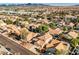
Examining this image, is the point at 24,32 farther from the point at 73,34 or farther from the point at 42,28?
the point at 73,34

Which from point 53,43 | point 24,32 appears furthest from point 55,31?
point 24,32

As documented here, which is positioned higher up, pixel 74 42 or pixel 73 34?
pixel 73 34

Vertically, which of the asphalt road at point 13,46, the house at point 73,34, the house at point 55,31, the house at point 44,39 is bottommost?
the asphalt road at point 13,46

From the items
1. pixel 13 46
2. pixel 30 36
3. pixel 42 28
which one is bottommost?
pixel 13 46

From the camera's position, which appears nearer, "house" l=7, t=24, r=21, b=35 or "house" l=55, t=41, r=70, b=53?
"house" l=55, t=41, r=70, b=53

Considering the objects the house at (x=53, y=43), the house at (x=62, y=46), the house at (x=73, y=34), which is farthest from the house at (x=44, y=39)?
the house at (x=73, y=34)

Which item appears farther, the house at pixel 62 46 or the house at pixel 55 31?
the house at pixel 55 31

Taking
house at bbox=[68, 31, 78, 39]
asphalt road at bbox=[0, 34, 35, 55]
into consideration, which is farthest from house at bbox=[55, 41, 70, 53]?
asphalt road at bbox=[0, 34, 35, 55]

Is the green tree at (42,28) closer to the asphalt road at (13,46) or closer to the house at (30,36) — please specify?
the house at (30,36)

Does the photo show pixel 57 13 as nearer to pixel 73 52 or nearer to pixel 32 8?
pixel 32 8

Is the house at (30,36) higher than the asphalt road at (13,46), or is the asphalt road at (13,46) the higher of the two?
the house at (30,36)

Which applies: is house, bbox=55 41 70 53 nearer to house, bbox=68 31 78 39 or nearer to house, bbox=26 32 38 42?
house, bbox=68 31 78 39
